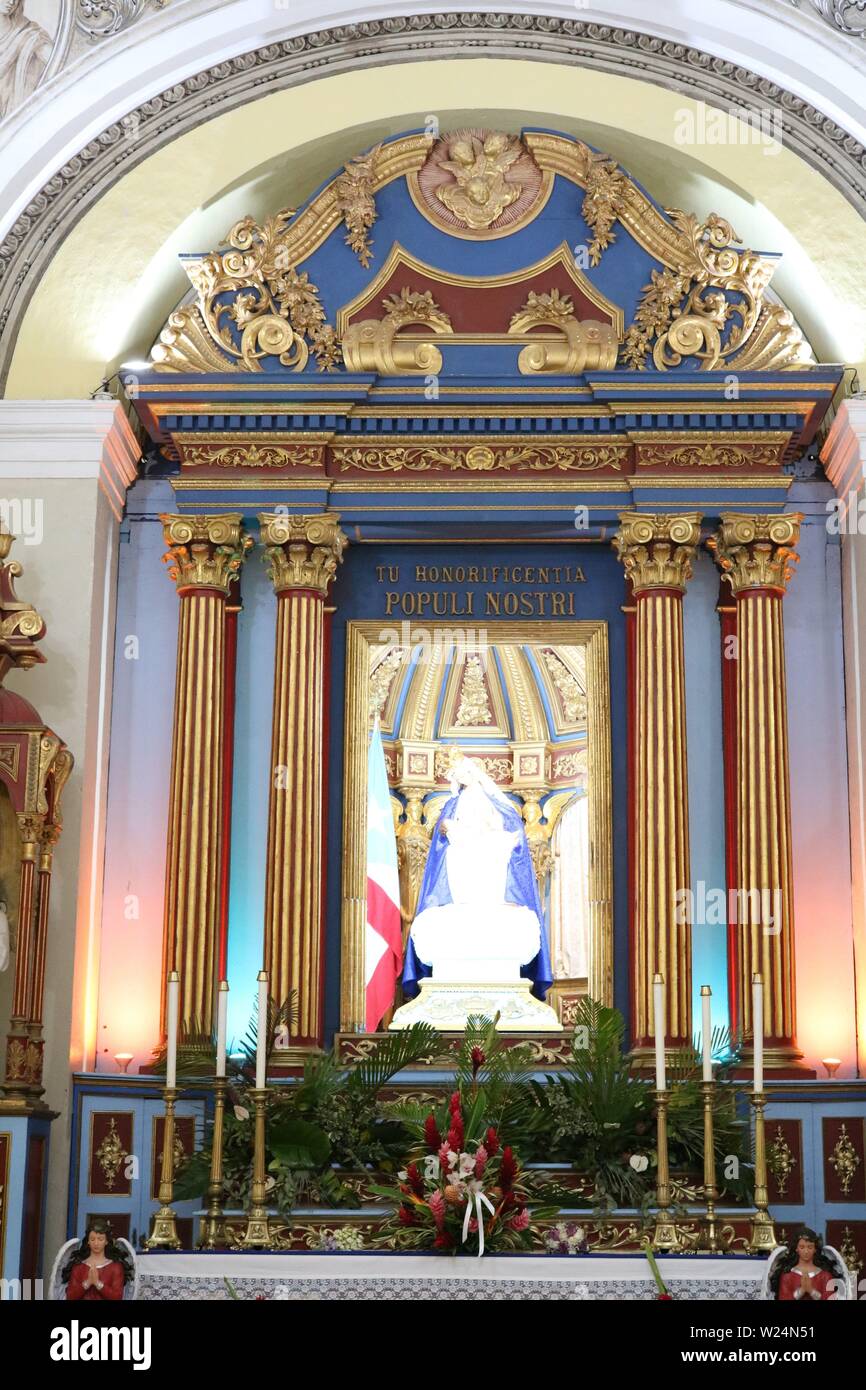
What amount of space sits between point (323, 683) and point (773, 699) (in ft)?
8.51

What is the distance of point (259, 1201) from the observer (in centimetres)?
888

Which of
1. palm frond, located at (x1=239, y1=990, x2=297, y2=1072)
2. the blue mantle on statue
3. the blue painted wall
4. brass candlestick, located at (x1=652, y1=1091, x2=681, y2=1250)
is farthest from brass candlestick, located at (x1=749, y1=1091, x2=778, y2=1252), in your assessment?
the blue painted wall

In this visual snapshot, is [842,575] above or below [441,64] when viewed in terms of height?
below

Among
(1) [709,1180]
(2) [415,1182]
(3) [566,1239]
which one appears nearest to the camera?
(2) [415,1182]

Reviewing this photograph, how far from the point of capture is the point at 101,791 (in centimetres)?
1170

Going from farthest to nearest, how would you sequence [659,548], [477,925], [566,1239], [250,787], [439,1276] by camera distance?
[250,787]
[659,548]
[477,925]
[566,1239]
[439,1276]

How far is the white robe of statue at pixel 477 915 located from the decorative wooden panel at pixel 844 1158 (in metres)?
1.93

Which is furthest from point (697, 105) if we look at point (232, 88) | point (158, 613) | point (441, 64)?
Answer: point (158, 613)


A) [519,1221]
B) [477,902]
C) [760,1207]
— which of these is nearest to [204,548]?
[477,902]

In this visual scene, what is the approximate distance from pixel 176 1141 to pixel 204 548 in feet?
11.1

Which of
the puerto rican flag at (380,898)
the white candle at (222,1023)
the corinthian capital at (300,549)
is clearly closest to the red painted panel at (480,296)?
the corinthian capital at (300,549)

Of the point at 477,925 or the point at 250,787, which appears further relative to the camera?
the point at 250,787

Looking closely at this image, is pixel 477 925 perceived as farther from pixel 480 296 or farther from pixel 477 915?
pixel 480 296

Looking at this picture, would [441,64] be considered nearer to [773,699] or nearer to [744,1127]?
[773,699]
